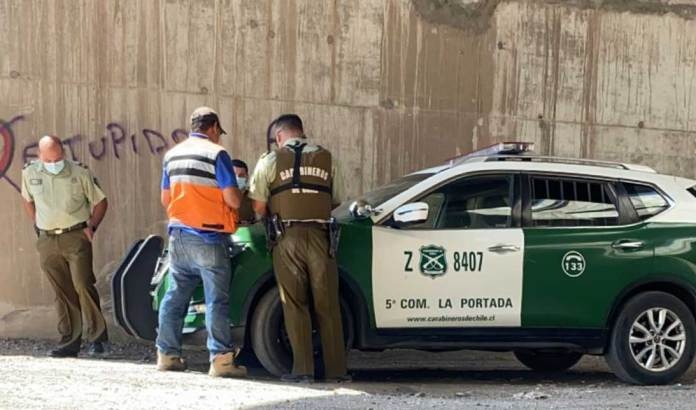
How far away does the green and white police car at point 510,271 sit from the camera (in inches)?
254

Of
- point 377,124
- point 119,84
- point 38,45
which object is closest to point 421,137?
point 377,124

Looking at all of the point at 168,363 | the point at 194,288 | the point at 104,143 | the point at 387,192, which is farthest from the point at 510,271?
the point at 104,143

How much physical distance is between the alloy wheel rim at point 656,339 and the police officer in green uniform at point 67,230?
14.7ft

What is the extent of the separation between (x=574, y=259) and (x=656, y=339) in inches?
35.6

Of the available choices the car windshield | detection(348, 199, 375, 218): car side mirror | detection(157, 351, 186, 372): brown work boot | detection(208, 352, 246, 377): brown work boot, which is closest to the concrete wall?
the car windshield

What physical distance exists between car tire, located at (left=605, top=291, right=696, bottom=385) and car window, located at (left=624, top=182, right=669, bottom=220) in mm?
627

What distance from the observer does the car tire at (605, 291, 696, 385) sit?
6602 millimetres

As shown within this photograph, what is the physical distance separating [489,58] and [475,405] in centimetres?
465

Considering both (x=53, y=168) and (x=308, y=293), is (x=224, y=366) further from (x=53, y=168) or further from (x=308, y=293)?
(x=53, y=168)

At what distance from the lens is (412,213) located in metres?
6.40

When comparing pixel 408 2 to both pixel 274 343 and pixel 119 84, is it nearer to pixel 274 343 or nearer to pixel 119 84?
pixel 119 84

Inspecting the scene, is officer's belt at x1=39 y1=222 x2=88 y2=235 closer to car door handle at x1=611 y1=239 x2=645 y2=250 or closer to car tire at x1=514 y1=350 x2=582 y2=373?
car tire at x1=514 y1=350 x2=582 y2=373

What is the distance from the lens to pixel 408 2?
9039 millimetres

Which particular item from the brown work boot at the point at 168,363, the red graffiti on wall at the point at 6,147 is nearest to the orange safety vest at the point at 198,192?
the brown work boot at the point at 168,363
